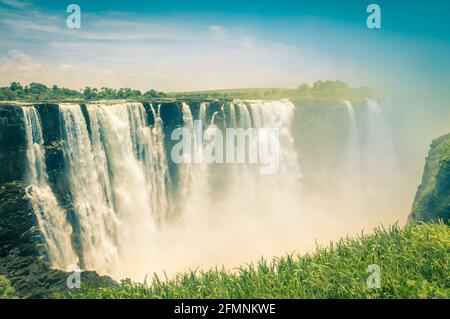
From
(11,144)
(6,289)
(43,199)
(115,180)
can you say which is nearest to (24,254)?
(6,289)

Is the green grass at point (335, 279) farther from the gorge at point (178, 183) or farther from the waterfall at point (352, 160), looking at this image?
the waterfall at point (352, 160)

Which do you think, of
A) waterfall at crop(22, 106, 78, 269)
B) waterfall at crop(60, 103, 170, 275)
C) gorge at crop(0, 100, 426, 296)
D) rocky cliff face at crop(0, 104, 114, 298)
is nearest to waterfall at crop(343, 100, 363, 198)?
gorge at crop(0, 100, 426, 296)

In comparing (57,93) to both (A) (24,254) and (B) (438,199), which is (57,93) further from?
(B) (438,199)

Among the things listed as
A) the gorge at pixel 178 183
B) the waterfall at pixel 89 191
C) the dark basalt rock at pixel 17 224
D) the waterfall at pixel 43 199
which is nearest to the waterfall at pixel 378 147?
the gorge at pixel 178 183

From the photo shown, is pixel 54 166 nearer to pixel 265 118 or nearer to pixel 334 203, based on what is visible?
pixel 265 118

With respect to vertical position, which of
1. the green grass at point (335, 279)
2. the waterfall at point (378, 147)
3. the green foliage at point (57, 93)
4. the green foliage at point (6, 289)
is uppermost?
the green foliage at point (57, 93)

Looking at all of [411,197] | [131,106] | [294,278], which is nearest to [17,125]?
[131,106]
